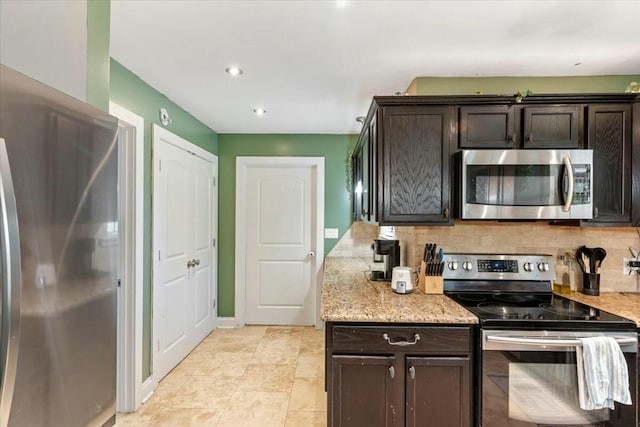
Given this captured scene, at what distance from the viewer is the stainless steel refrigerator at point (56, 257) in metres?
0.73

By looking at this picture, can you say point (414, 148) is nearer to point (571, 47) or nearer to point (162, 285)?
point (571, 47)

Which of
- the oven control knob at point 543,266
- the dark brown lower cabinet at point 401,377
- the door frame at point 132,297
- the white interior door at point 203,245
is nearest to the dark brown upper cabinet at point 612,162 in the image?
the oven control knob at point 543,266

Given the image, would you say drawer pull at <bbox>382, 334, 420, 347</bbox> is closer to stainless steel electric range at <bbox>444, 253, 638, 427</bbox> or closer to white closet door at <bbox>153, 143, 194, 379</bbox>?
stainless steel electric range at <bbox>444, 253, 638, 427</bbox>

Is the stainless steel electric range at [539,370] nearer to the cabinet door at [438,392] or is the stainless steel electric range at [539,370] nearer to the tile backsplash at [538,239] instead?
the cabinet door at [438,392]

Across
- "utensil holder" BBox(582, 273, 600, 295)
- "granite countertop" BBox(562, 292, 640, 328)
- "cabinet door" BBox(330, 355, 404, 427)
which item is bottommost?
"cabinet door" BBox(330, 355, 404, 427)

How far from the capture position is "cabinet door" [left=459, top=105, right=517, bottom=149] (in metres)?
1.97

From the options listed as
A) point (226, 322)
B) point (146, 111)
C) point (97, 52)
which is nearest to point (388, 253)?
point (97, 52)

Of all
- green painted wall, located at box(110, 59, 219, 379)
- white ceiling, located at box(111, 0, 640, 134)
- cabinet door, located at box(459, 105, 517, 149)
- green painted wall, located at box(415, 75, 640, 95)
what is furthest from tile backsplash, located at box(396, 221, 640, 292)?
green painted wall, located at box(110, 59, 219, 379)

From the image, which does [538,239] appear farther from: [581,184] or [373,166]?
[373,166]

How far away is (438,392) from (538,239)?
1301mm

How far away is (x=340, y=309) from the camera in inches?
66.1

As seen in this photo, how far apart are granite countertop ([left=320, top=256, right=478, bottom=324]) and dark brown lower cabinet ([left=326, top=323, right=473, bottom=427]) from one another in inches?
2.1

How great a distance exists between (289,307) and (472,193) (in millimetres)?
2749

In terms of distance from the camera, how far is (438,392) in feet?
5.18
